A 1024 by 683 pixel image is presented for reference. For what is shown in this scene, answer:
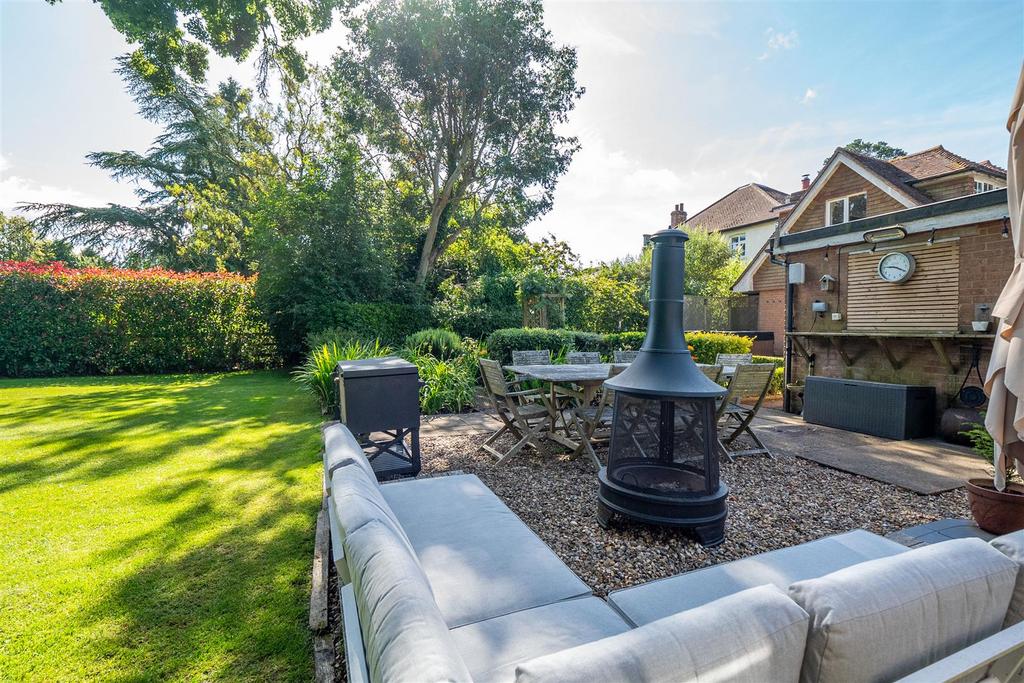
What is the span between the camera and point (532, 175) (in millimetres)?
13883

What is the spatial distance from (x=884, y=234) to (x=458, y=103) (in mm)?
10570

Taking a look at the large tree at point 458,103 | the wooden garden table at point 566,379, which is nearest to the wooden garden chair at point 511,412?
the wooden garden table at point 566,379

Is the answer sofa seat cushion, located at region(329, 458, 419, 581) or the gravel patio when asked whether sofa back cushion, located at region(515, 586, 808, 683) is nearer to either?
sofa seat cushion, located at region(329, 458, 419, 581)

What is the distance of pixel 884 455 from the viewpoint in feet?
16.8

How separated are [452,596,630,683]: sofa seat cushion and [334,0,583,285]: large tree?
40.0 feet

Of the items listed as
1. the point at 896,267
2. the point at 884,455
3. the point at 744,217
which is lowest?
the point at 884,455

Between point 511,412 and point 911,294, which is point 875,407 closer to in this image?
point 911,294

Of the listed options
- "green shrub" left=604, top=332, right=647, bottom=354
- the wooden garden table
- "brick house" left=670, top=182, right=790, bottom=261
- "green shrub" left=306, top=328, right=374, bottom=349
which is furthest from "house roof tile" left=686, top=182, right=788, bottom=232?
the wooden garden table

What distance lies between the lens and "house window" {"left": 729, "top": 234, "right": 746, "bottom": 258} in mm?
23425

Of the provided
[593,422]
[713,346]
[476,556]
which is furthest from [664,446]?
[713,346]

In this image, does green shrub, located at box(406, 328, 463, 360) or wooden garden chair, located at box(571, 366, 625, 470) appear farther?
green shrub, located at box(406, 328, 463, 360)

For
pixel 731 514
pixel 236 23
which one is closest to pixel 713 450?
Result: pixel 731 514

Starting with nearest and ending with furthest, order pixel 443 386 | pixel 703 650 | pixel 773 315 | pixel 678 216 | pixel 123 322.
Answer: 1. pixel 703 650
2. pixel 443 386
3. pixel 123 322
4. pixel 773 315
5. pixel 678 216

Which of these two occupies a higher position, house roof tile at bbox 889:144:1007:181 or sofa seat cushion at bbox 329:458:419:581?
house roof tile at bbox 889:144:1007:181
